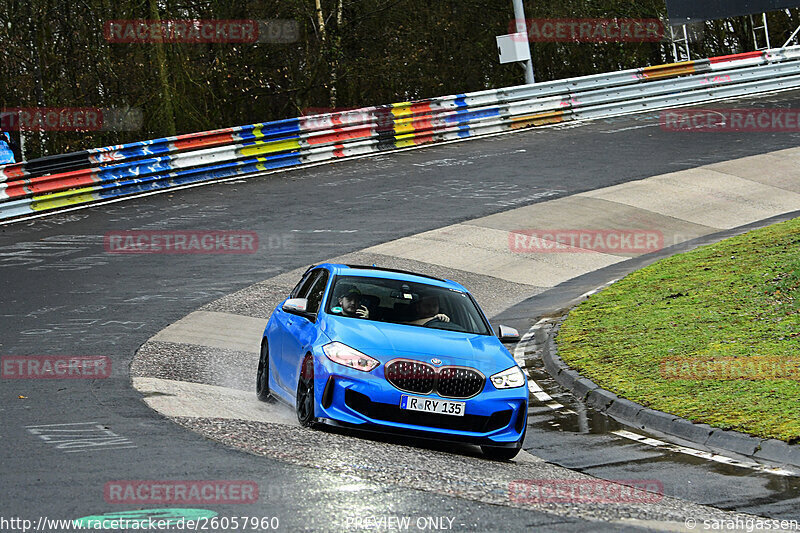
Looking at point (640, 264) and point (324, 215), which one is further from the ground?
point (324, 215)

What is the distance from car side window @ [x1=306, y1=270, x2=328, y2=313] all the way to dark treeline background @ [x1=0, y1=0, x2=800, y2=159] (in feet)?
62.8

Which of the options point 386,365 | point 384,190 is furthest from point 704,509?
point 384,190

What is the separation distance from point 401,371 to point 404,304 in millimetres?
1407

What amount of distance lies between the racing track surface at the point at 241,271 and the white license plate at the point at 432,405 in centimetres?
57

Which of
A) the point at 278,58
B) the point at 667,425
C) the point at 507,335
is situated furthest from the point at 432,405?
the point at 278,58

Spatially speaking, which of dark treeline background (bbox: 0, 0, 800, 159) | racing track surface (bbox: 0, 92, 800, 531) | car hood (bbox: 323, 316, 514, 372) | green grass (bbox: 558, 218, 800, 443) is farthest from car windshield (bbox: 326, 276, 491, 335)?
dark treeline background (bbox: 0, 0, 800, 159)

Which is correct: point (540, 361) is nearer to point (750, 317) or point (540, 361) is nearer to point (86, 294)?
point (750, 317)

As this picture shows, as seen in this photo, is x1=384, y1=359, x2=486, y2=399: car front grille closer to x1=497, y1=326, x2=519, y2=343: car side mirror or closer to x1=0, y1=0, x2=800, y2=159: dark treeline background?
x1=497, y1=326, x2=519, y2=343: car side mirror

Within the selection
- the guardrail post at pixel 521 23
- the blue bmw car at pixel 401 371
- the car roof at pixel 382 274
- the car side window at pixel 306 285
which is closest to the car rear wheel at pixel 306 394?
the blue bmw car at pixel 401 371

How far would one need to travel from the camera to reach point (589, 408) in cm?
1148

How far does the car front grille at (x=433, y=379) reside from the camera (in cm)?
898

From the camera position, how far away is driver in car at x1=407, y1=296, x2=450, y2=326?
402 inches

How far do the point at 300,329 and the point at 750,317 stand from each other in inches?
249

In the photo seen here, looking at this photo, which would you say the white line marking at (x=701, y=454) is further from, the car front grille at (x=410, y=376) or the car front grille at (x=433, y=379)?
the car front grille at (x=410, y=376)
